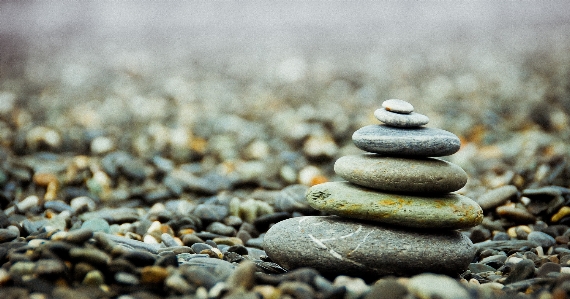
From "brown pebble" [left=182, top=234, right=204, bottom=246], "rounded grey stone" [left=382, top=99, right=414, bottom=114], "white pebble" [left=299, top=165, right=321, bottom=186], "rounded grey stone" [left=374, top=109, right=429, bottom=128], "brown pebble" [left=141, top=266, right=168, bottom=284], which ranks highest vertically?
"rounded grey stone" [left=382, top=99, right=414, bottom=114]

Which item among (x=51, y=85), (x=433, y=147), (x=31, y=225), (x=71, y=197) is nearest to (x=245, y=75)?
(x=51, y=85)

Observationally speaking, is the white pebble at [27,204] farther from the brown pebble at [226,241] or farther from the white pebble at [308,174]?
the white pebble at [308,174]

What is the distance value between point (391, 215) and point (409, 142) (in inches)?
19.2

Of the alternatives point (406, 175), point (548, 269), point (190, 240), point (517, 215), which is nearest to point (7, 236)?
point (190, 240)

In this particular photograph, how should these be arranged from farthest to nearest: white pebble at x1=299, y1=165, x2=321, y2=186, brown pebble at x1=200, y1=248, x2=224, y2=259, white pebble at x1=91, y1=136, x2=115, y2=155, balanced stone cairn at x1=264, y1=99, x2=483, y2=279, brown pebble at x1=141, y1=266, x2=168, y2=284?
white pebble at x1=91, y1=136, x2=115, y2=155
white pebble at x1=299, y1=165, x2=321, y2=186
brown pebble at x1=200, y1=248, x2=224, y2=259
balanced stone cairn at x1=264, y1=99, x2=483, y2=279
brown pebble at x1=141, y1=266, x2=168, y2=284

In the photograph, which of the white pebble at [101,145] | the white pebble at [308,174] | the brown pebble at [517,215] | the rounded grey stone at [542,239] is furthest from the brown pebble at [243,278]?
the white pebble at [101,145]

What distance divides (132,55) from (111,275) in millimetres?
6896

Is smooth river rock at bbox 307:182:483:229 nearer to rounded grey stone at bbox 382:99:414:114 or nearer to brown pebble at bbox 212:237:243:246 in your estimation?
rounded grey stone at bbox 382:99:414:114

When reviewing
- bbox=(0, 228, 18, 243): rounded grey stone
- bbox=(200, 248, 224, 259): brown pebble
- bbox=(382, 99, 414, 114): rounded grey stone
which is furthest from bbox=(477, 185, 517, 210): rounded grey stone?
bbox=(0, 228, 18, 243): rounded grey stone

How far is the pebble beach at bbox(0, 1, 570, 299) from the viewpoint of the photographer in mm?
2734

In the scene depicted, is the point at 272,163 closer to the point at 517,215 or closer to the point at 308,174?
the point at 308,174

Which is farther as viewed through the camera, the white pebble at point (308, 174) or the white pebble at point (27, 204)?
the white pebble at point (308, 174)

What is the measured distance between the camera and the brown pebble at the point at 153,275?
8.50 feet

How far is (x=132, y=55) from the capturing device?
894 centimetres
